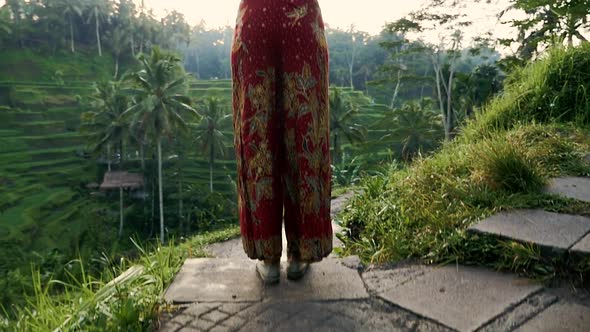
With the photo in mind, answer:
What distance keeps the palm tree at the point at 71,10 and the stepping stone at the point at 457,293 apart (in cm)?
4159

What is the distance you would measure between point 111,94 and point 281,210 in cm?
2561

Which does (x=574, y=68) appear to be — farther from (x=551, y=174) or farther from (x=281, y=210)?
(x=281, y=210)

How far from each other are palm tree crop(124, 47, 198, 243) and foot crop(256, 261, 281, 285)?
1813cm

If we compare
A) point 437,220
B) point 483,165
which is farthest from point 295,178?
point 483,165

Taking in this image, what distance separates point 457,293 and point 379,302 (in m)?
0.25

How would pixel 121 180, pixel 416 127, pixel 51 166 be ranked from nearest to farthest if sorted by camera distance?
1. pixel 416 127
2. pixel 121 180
3. pixel 51 166

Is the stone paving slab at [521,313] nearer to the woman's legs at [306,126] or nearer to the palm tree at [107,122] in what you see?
the woman's legs at [306,126]

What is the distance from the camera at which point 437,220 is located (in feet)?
6.25

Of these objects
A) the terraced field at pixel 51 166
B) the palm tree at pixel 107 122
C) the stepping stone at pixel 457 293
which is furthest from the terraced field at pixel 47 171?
the stepping stone at pixel 457 293

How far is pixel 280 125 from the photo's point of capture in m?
1.68

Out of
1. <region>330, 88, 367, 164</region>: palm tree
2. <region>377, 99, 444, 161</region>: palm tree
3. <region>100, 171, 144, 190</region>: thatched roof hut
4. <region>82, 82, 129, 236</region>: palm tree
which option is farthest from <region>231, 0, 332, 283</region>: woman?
<region>100, 171, 144, 190</region>: thatched roof hut

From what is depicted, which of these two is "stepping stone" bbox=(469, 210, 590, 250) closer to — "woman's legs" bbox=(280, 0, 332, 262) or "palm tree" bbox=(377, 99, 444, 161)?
"woman's legs" bbox=(280, 0, 332, 262)

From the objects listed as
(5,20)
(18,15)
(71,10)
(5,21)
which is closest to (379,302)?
(5,21)

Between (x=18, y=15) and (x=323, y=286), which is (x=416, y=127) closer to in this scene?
(x=323, y=286)
